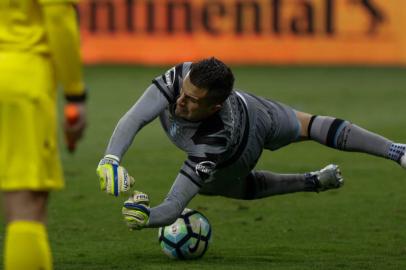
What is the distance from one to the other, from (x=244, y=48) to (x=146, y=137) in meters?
9.12

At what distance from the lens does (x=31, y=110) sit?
16.7 feet

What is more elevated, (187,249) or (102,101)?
(187,249)

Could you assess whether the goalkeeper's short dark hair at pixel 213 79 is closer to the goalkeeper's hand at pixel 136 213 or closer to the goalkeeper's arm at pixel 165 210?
the goalkeeper's arm at pixel 165 210

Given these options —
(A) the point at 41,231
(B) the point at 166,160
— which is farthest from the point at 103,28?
(A) the point at 41,231

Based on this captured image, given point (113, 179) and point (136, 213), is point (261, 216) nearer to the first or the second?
point (136, 213)

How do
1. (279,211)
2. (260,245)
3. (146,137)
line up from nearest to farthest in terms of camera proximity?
1. (260,245)
2. (279,211)
3. (146,137)

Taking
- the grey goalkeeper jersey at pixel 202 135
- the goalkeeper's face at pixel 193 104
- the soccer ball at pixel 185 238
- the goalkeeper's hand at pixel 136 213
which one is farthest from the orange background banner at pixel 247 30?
the goalkeeper's hand at pixel 136 213

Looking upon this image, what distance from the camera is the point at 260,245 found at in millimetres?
8102

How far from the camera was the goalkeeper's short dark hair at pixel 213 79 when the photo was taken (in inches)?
285

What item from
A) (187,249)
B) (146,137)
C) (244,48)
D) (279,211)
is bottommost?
(244,48)

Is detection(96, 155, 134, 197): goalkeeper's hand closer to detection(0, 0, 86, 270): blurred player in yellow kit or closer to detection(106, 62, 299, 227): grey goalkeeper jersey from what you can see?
detection(106, 62, 299, 227): grey goalkeeper jersey

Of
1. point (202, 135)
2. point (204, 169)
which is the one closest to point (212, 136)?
point (202, 135)

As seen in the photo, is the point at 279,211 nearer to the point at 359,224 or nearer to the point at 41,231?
the point at 359,224

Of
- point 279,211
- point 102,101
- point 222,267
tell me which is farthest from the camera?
point 102,101
